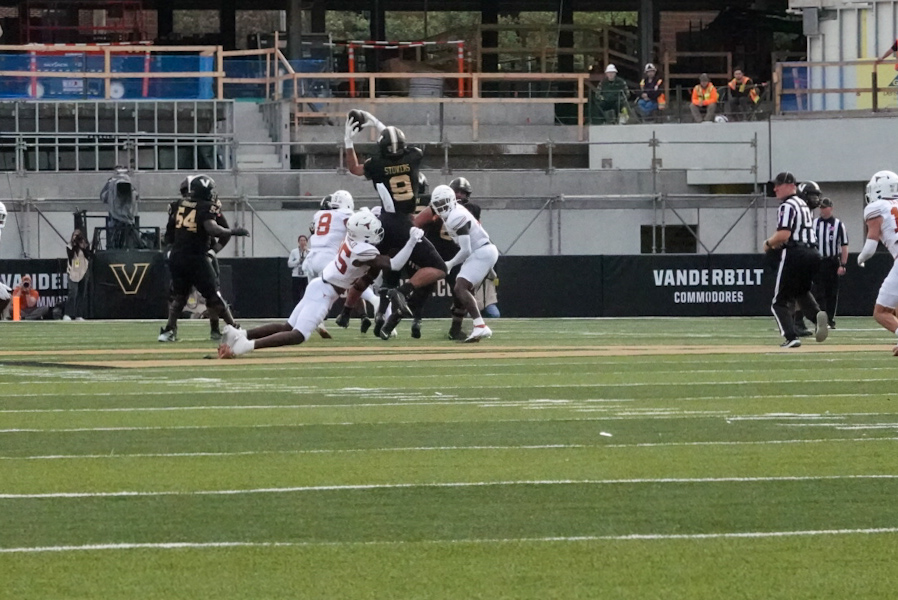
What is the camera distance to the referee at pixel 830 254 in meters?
22.9

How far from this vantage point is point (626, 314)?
97.5 feet

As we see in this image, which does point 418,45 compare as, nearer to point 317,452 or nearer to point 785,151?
point 785,151

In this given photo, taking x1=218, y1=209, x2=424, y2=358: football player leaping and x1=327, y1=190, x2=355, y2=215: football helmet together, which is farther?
x1=327, y1=190, x2=355, y2=215: football helmet

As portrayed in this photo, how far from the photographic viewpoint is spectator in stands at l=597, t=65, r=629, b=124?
36969mm

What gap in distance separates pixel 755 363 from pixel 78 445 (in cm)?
759

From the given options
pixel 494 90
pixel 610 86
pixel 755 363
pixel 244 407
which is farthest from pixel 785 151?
pixel 244 407

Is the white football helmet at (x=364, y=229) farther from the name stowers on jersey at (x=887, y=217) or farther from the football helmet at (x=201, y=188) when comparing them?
the name stowers on jersey at (x=887, y=217)

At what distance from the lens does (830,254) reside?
23172 mm

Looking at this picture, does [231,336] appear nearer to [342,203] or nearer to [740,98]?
[342,203]

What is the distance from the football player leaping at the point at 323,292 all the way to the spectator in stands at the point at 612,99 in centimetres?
2145

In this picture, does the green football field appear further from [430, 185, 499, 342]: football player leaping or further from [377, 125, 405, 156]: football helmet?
[377, 125, 405, 156]: football helmet

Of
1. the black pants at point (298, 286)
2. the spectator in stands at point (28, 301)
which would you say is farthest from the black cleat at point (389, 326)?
the spectator in stands at point (28, 301)

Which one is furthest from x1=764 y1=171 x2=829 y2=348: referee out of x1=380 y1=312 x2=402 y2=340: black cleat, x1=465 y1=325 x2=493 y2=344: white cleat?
x1=380 y1=312 x2=402 y2=340: black cleat

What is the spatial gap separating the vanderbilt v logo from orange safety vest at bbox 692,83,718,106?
12858 millimetres
